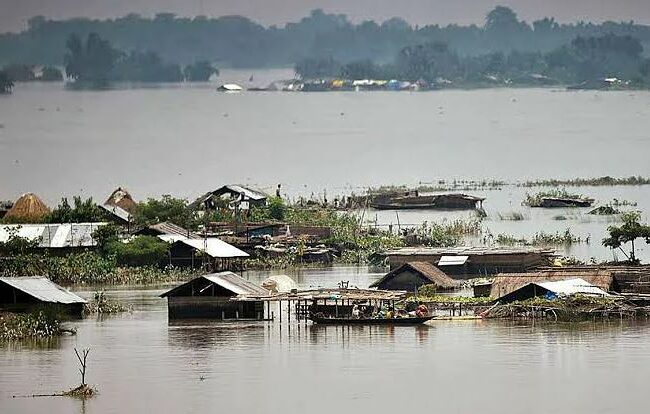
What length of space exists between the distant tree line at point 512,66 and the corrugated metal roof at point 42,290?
56471mm

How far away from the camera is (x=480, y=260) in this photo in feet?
63.8

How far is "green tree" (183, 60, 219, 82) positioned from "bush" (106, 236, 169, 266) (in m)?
59.9

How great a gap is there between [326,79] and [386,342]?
66.1m

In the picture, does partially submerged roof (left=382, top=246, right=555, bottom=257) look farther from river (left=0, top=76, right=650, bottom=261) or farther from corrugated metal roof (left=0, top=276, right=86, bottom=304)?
corrugated metal roof (left=0, top=276, right=86, bottom=304)

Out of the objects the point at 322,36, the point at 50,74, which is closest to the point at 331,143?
the point at 50,74

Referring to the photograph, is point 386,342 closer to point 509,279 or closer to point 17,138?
point 509,279

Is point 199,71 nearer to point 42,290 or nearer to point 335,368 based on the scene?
point 42,290

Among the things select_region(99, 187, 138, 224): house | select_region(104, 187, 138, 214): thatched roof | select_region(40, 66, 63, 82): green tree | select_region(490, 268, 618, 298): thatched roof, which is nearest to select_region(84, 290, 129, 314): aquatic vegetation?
select_region(490, 268, 618, 298): thatched roof

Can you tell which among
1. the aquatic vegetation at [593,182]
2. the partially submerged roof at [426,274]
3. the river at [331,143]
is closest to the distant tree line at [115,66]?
the river at [331,143]

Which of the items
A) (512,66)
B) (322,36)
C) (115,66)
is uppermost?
(322,36)

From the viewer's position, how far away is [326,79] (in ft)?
265

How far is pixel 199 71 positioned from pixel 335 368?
66354 mm

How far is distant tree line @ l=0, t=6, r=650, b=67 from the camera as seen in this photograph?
8219 centimetres

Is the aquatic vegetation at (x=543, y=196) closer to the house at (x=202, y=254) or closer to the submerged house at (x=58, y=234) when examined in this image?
the house at (x=202, y=254)
